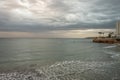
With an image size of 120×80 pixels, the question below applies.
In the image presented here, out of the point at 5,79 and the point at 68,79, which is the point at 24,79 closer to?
the point at 5,79

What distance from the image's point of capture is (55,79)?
11.1 meters

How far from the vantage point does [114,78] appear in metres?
11.0

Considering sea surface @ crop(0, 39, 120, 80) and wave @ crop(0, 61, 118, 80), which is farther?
sea surface @ crop(0, 39, 120, 80)

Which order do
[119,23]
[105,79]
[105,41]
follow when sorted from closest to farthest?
[105,79]
[105,41]
[119,23]

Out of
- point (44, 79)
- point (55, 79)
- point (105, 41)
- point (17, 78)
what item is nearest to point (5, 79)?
point (17, 78)

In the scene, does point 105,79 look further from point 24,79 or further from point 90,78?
point 24,79

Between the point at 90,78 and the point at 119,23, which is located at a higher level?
the point at 119,23

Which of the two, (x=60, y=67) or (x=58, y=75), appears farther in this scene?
(x=60, y=67)

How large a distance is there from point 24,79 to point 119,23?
10949 cm

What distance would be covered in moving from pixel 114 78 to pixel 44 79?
5.81m

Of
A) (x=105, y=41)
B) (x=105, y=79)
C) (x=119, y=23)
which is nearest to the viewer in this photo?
(x=105, y=79)

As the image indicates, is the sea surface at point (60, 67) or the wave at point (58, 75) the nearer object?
the wave at point (58, 75)

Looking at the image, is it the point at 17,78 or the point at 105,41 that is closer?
the point at 17,78

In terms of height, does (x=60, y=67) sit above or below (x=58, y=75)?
below
